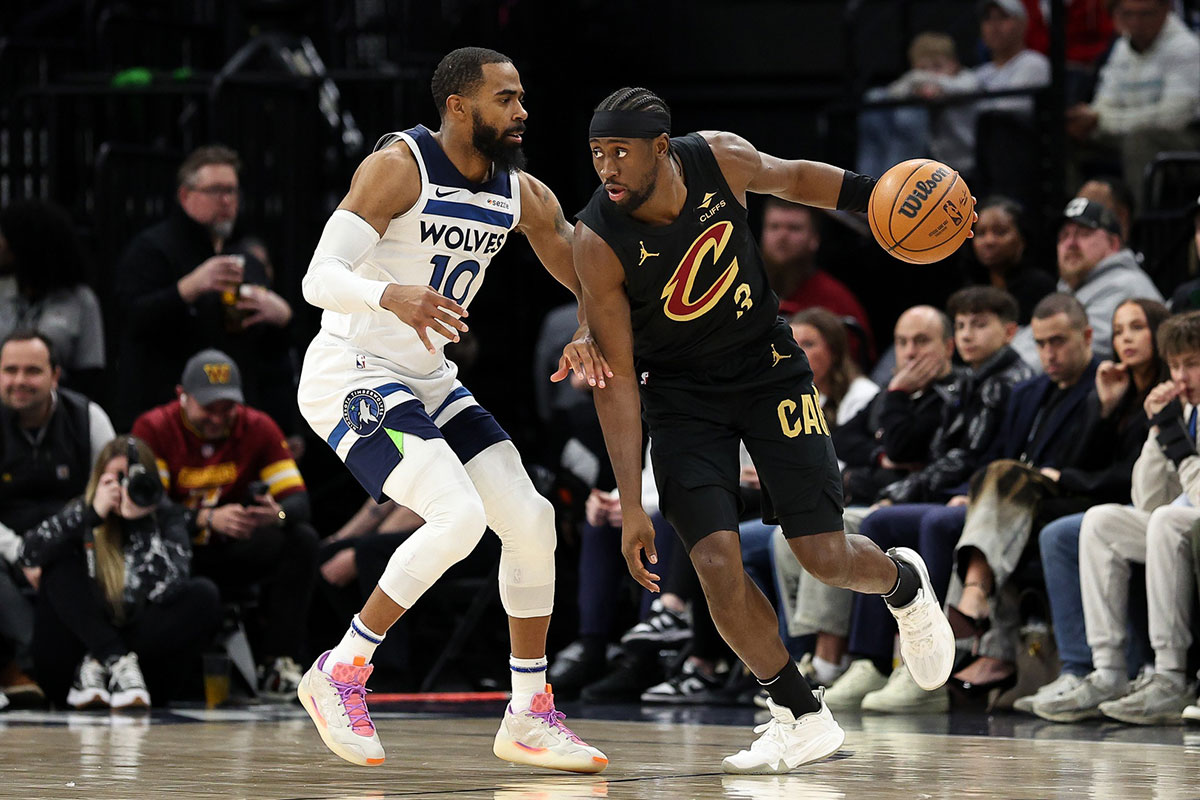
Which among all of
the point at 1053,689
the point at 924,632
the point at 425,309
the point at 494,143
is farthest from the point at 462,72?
the point at 1053,689

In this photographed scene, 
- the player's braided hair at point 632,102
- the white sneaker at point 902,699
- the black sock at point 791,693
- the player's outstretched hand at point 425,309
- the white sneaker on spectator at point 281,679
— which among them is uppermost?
the player's braided hair at point 632,102

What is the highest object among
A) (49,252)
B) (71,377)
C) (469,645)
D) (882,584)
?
(49,252)

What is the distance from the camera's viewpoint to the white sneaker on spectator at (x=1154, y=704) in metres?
6.27

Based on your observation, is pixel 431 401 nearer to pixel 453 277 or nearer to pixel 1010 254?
pixel 453 277

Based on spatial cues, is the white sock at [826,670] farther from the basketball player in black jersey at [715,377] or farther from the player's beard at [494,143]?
the player's beard at [494,143]

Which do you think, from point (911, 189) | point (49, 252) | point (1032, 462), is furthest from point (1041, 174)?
point (49, 252)

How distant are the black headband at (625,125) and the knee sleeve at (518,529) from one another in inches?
40.8

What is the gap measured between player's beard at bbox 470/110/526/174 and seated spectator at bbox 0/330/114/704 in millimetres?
3720

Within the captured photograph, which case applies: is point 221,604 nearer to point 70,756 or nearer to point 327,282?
point 70,756

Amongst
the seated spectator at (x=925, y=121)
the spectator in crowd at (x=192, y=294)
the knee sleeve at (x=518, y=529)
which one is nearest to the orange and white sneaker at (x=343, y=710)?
the knee sleeve at (x=518, y=529)

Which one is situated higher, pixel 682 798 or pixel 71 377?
pixel 71 377

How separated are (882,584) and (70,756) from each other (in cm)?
251

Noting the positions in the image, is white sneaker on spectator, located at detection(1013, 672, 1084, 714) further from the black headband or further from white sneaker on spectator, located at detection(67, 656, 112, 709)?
white sneaker on spectator, located at detection(67, 656, 112, 709)

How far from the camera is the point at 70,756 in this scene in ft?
17.4
